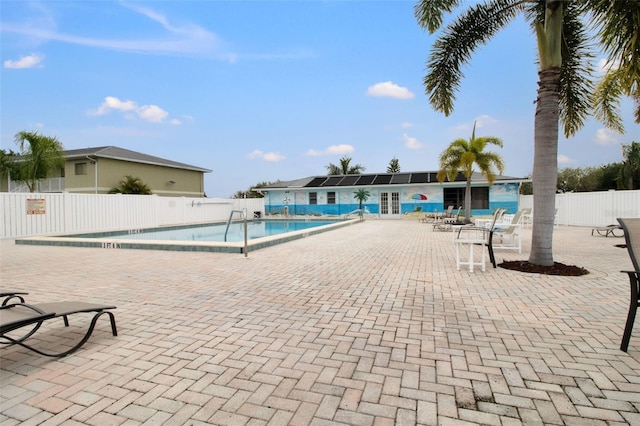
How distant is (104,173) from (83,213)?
36.6 ft

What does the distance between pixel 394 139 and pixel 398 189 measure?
29.3 feet

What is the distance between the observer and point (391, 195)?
92.3 ft

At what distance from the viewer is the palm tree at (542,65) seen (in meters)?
6.50

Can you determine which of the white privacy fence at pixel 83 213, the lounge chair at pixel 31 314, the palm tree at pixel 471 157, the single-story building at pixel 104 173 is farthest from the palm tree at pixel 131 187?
the lounge chair at pixel 31 314

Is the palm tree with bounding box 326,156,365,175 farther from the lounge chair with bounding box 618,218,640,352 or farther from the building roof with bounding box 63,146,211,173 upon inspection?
the lounge chair with bounding box 618,218,640,352

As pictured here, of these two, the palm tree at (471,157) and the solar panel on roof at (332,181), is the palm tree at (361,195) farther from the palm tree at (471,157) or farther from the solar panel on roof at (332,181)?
the palm tree at (471,157)

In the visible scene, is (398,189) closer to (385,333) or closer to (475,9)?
(475,9)

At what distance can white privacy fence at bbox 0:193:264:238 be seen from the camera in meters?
13.4

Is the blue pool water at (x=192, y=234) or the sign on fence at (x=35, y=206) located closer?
the sign on fence at (x=35, y=206)

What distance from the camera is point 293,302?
14.7 feet

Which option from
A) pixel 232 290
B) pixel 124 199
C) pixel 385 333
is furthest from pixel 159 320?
pixel 124 199

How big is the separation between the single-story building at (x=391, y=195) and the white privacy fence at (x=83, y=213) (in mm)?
9303

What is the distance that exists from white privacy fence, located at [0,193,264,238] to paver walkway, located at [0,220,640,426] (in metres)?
10.2

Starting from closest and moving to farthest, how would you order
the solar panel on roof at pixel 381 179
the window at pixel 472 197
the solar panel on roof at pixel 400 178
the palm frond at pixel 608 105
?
the palm frond at pixel 608 105 → the window at pixel 472 197 → the solar panel on roof at pixel 400 178 → the solar panel on roof at pixel 381 179
